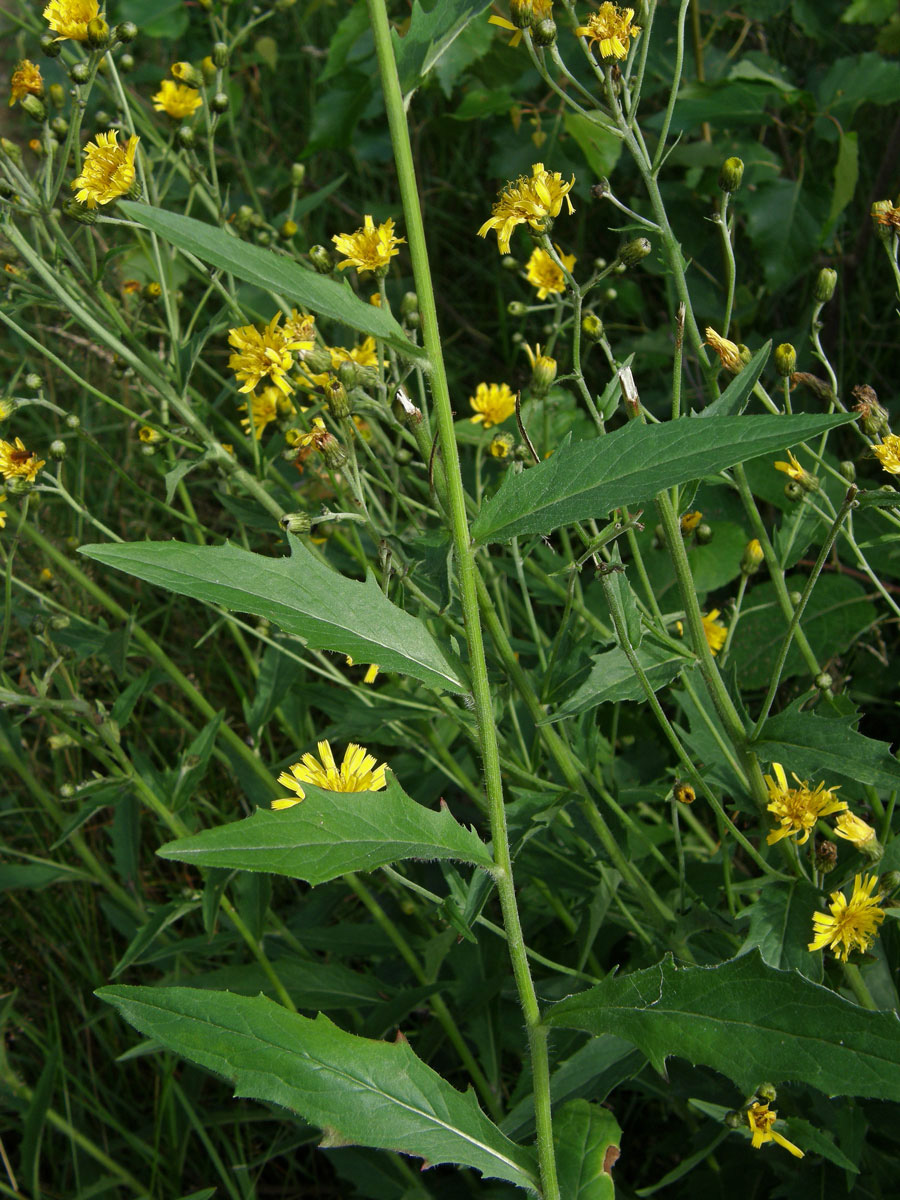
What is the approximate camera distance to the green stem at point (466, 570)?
1.10 m

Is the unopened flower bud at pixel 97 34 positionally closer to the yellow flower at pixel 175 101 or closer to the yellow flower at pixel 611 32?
the yellow flower at pixel 175 101

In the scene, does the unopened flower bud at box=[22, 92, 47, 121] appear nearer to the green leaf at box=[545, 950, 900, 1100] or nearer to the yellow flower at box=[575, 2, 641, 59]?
the yellow flower at box=[575, 2, 641, 59]

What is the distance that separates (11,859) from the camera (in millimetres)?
2934

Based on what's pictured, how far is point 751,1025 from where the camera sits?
113 cm

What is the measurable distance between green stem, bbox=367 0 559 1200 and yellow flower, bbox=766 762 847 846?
1.89 feet

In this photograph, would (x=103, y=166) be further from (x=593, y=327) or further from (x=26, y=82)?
(x=593, y=327)

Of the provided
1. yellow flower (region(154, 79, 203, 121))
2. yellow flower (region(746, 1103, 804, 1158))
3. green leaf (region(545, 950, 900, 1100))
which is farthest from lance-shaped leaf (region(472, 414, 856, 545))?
yellow flower (region(154, 79, 203, 121))

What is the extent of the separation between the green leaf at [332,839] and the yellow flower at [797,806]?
0.64m

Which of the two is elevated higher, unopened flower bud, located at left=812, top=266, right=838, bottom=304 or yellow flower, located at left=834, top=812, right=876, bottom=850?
unopened flower bud, located at left=812, top=266, right=838, bottom=304

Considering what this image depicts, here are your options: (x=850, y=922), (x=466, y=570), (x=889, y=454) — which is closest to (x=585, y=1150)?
(x=850, y=922)

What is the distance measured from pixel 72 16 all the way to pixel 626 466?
166 centimetres

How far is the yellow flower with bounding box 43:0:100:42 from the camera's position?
203cm

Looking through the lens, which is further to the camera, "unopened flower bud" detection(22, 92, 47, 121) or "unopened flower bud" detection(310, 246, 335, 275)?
"unopened flower bud" detection(22, 92, 47, 121)

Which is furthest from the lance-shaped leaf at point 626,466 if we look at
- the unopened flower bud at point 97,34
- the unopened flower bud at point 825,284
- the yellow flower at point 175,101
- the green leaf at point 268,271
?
the yellow flower at point 175,101
